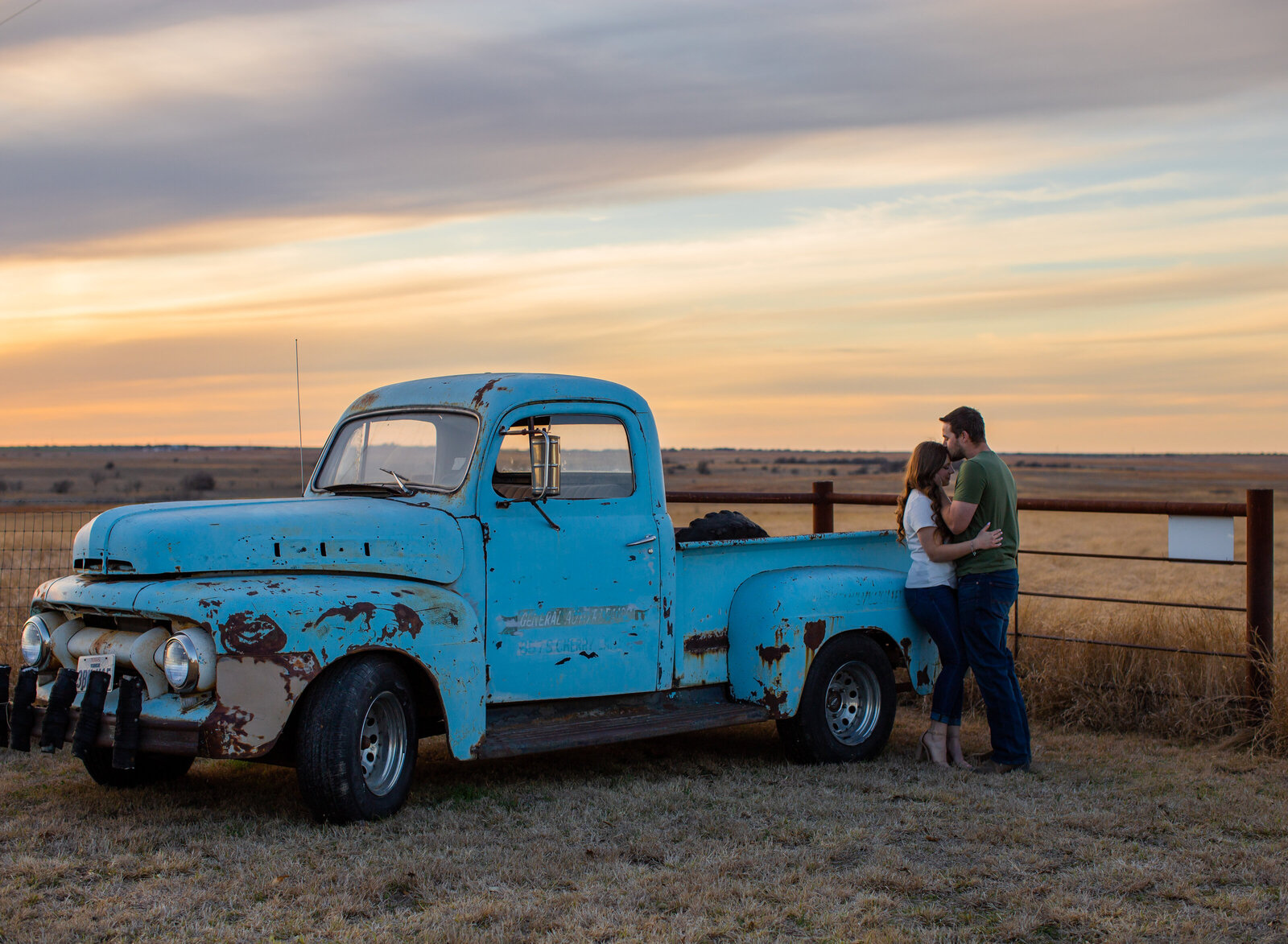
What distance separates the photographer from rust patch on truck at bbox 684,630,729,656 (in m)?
6.91

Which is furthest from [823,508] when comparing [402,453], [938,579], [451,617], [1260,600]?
[451,617]

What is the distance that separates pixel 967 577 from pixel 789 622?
1091 millimetres

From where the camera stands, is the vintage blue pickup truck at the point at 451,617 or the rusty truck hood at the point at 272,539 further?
the rusty truck hood at the point at 272,539

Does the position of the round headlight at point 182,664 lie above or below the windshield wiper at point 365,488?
below

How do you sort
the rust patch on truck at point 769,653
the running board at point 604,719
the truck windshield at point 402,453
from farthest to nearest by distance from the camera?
the rust patch on truck at point 769,653 < the truck windshield at point 402,453 < the running board at point 604,719

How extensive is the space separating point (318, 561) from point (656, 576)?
1843 mm

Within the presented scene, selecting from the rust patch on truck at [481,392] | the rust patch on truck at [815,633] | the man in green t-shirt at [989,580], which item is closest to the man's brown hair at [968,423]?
the man in green t-shirt at [989,580]

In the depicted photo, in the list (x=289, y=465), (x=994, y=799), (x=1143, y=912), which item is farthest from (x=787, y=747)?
(x=289, y=465)

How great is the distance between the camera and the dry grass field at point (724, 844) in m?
4.54

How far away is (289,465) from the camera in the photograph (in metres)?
114

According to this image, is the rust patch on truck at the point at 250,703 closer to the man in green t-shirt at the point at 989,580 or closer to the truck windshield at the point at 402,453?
the truck windshield at the point at 402,453

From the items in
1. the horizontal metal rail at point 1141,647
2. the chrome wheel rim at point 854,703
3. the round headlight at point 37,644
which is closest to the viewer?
the round headlight at point 37,644

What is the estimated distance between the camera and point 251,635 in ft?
17.3

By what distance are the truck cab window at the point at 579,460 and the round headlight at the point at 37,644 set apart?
7.42ft
